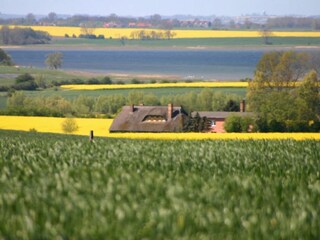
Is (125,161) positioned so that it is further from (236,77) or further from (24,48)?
(24,48)

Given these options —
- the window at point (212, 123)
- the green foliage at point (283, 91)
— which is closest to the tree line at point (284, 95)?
the green foliage at point (283, 91)

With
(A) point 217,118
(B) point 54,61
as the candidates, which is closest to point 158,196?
(A) point 217,118

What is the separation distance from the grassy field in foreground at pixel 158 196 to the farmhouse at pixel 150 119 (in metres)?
34.0

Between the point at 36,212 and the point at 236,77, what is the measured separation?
95847 mm

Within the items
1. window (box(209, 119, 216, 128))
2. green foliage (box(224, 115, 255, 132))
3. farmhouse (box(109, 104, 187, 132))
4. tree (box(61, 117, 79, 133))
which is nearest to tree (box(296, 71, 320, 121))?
green foliage (box(224, 115, 255, 132))

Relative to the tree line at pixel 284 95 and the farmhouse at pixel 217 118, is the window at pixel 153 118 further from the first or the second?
the tree line at pixel 284 95

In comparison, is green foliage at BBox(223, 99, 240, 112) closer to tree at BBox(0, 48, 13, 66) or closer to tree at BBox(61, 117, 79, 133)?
tree at BBox(61, 117, 79, 133)

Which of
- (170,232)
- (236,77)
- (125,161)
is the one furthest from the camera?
(236,77)

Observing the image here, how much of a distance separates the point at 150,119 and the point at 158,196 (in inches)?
1732

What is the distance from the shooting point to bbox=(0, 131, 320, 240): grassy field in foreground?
11688 millimetres

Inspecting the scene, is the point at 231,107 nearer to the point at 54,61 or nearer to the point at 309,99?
the point at 309,99

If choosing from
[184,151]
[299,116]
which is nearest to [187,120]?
[299,116]

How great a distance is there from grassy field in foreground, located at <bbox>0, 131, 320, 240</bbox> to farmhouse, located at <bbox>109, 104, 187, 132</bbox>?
111 feet

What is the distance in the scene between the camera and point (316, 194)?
48.0 ft
